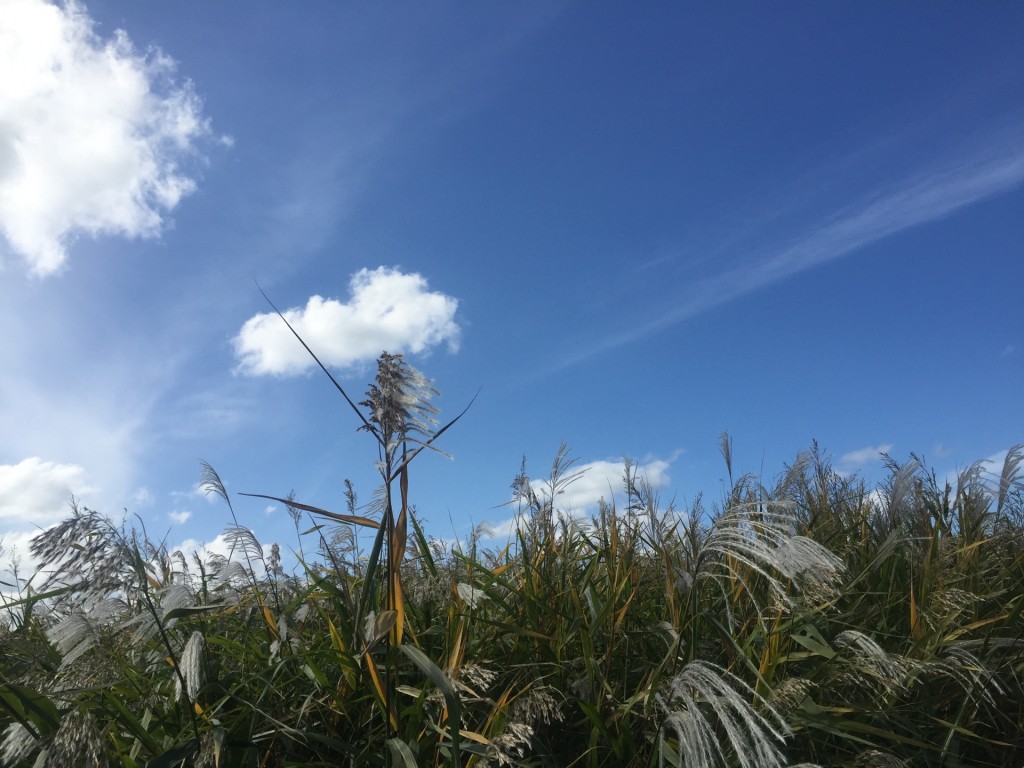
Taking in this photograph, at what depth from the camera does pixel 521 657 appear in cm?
330

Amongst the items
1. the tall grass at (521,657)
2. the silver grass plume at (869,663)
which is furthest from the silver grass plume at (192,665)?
the silver grass plume at (869,663)

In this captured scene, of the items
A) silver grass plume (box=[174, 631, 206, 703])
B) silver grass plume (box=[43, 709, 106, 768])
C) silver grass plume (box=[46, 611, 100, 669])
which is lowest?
silver grass plume (box=[43, 709, 106, 768])

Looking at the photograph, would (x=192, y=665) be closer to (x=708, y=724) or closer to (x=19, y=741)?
(x=19, y=741)

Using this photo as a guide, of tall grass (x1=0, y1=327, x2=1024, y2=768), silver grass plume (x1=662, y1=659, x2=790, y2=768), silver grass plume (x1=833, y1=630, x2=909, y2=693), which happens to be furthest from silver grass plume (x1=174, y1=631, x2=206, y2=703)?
silver grass plume (x1=833, y1=630, x2=909, y2=693)

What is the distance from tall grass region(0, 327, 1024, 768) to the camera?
8.49 ft

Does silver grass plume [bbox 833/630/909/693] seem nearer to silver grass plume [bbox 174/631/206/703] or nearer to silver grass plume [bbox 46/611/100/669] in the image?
silver grass plume [bbox 174/631/206/703]

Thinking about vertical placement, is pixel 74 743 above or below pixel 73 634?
below

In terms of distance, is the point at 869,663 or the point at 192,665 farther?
the point at 869,663

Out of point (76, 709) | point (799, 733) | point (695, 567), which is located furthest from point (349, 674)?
point (799, 733)

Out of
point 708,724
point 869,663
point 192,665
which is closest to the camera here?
point 708,724

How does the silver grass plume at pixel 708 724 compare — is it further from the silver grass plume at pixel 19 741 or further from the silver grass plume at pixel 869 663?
the silver grass plume at pixel 19 741

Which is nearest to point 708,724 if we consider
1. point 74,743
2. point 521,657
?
point 521,657

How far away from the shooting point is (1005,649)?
12.4ft

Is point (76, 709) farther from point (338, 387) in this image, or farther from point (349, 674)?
point (338, 387)
